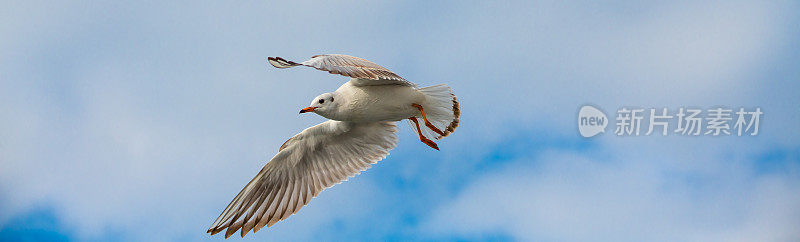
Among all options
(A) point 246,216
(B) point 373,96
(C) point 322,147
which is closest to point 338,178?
(C) point 322,147

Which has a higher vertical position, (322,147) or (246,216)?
(322,147)

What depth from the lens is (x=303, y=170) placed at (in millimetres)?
5688

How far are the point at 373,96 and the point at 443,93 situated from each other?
1.61 ft

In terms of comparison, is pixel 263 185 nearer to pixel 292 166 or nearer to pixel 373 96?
pixel 292 166

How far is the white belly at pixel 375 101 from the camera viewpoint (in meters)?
4.77

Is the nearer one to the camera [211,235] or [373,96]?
[373,96]

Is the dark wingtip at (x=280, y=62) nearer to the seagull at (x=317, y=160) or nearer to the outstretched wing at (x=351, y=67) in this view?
the outstretched wing at (x=351, y=67)

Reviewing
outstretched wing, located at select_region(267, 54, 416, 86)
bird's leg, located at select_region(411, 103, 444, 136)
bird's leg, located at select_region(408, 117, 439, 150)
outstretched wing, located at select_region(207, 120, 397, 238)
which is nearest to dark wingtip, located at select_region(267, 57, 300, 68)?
outstretched wing, located at select_region(267, 54, 416, 86)

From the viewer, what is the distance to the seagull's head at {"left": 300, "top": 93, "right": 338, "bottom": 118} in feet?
15.6

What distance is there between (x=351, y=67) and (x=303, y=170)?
1.71 m

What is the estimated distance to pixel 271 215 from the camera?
562 cm

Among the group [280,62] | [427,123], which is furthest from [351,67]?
[427,123]

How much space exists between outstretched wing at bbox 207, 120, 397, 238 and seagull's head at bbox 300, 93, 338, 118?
2.49 ft

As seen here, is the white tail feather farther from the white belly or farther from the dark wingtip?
the dark wingtip
